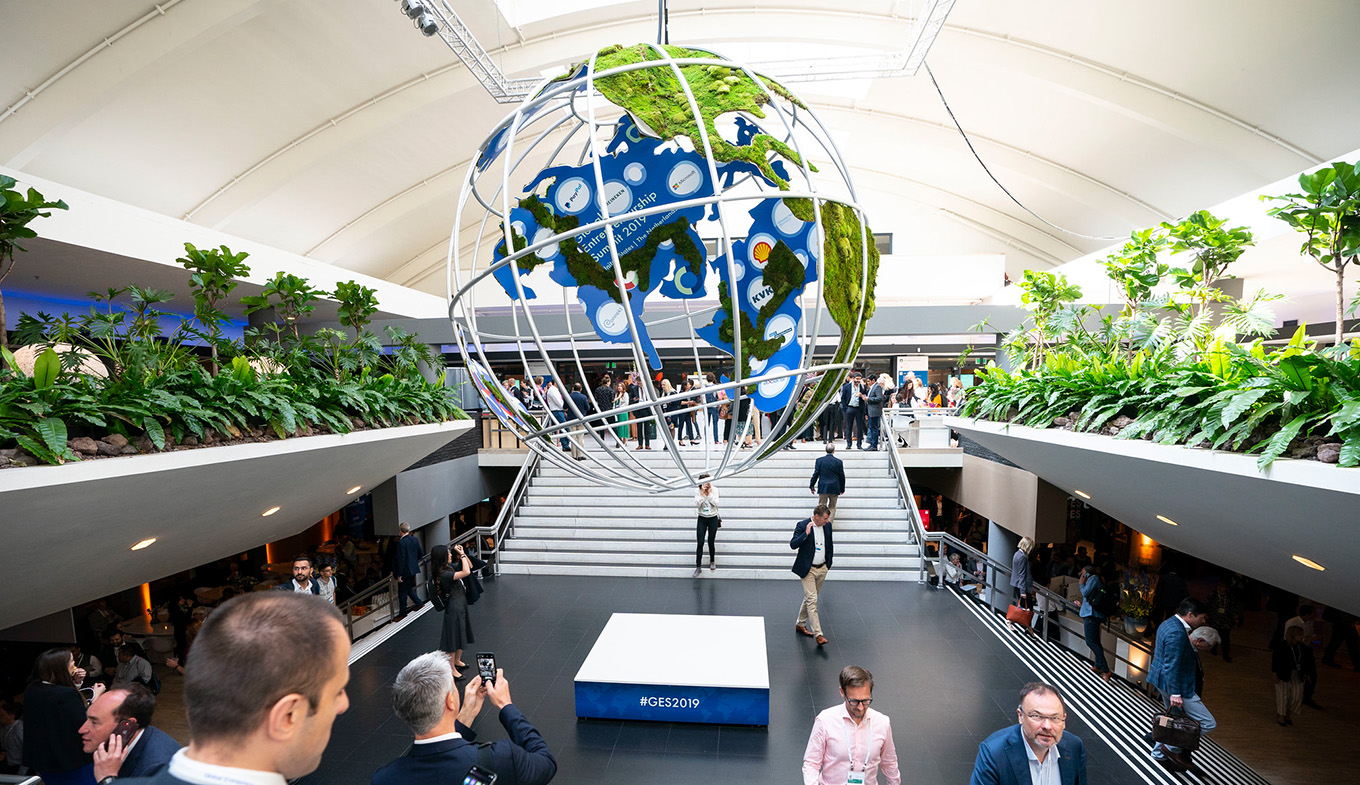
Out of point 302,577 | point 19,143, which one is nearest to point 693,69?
point 302,577

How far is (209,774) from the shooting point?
1.10 metres

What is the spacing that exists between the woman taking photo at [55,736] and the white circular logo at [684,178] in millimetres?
5042

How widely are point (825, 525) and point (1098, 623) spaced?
3.48 metres

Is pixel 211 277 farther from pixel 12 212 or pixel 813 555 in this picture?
pixel 813 555

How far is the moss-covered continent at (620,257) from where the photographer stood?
2.19 metres

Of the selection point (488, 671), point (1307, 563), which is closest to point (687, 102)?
point (488, 671)

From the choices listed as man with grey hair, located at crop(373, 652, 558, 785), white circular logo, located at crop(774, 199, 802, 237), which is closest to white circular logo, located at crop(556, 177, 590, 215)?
white circular logo, located at crop(774, 199, 802, 237)

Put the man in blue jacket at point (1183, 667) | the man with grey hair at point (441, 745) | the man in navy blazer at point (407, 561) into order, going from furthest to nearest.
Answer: the man in navy blazer at point (407, 561)
the man in blue jacket at point (1183, 667)
the man with grey hair at point (441, 745)

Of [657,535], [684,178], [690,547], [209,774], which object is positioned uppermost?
[684,178]

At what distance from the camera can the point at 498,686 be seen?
256 centimetres

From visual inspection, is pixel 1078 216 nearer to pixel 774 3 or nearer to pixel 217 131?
pixel 774 3

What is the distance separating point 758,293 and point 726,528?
9713mm

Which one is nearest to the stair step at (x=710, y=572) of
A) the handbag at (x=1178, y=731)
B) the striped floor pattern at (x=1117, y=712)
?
the striped floor pattern at (x=1117, y=712)

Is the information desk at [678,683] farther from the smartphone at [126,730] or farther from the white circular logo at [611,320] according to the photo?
the white circular logo at [611,320]
